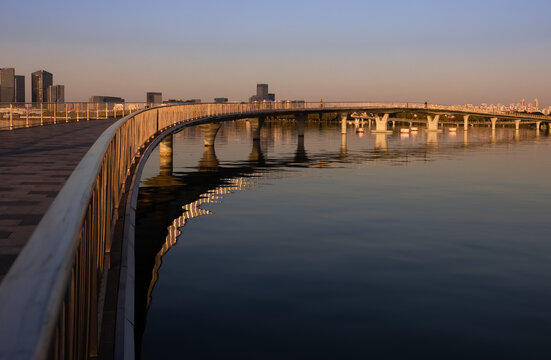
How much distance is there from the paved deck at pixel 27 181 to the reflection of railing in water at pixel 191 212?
4.19m

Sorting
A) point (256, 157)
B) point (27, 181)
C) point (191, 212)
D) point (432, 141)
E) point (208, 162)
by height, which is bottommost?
point (191, 212)

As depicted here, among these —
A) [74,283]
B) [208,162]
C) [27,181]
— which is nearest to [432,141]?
[208,162]

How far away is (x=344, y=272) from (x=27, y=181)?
9828 mm

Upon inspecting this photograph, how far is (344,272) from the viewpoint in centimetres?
Answer: 1934

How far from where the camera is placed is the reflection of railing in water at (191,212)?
20.4m

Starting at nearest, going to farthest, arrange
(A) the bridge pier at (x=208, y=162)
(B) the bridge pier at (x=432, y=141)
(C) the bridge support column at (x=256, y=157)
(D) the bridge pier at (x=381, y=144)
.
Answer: (A) the bridge pier at (x=208, y=162) < (C) the bridge support column at (x=256, y=157) < (D) the bridge pier at (x=381, y=144) < (B) the bridge pier at (x=432, y=141)

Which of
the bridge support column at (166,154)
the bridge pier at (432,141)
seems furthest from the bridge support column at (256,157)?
the bridge pier at (432,141)

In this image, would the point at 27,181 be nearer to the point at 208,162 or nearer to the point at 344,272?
the point at 344,272

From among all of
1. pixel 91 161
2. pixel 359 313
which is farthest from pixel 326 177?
pixel 91 161

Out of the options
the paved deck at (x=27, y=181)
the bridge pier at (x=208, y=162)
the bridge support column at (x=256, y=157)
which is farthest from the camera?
the bridge support column at (x=256, y=157)

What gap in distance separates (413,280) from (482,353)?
18.6 feet

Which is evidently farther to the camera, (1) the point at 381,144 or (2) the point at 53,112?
(1) the point at 381,144

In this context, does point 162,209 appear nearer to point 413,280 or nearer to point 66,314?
point 413,280

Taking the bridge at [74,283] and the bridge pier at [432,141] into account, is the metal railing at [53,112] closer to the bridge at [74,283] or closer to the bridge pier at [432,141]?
the bridge at [74,283]
